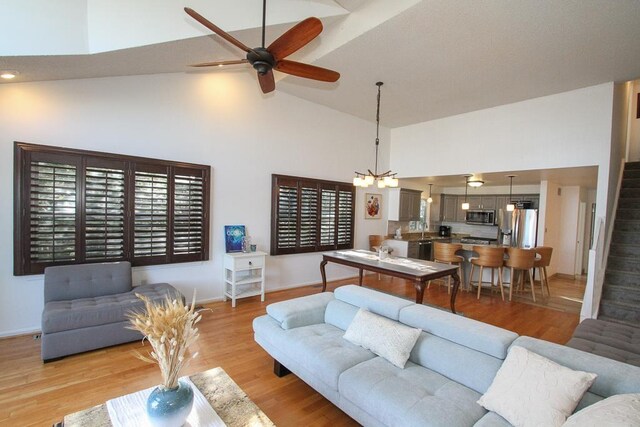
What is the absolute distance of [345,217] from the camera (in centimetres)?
630

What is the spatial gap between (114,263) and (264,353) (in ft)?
7.12

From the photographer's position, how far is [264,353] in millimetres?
3068

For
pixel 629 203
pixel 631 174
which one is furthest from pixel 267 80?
pixel 631 174

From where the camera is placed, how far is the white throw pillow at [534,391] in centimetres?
145

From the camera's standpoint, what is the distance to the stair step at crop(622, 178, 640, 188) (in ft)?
16.6

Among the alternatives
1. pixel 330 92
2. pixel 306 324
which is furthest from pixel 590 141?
pixel 306 324

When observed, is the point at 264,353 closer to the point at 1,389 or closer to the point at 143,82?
the point at 1,389

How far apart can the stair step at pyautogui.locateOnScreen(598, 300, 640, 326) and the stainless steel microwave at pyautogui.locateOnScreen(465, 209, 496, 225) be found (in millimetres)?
4424

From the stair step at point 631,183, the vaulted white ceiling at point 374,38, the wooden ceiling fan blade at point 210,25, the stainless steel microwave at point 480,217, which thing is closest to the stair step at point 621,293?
the stair step at point 631,183

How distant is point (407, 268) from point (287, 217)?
2.36m

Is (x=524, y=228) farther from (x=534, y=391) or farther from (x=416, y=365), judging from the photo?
(x=534, y=391)

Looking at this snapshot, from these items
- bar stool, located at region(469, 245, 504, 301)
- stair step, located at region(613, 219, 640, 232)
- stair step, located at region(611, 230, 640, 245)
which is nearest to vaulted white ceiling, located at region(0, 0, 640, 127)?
stair step, located at region(613, 219, 640, 232)

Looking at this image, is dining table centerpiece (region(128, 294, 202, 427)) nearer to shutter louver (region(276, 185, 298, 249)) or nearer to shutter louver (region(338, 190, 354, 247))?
shutter louver (region(276, 185, 298, 249))

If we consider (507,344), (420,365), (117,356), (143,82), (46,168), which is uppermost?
(143,82)
